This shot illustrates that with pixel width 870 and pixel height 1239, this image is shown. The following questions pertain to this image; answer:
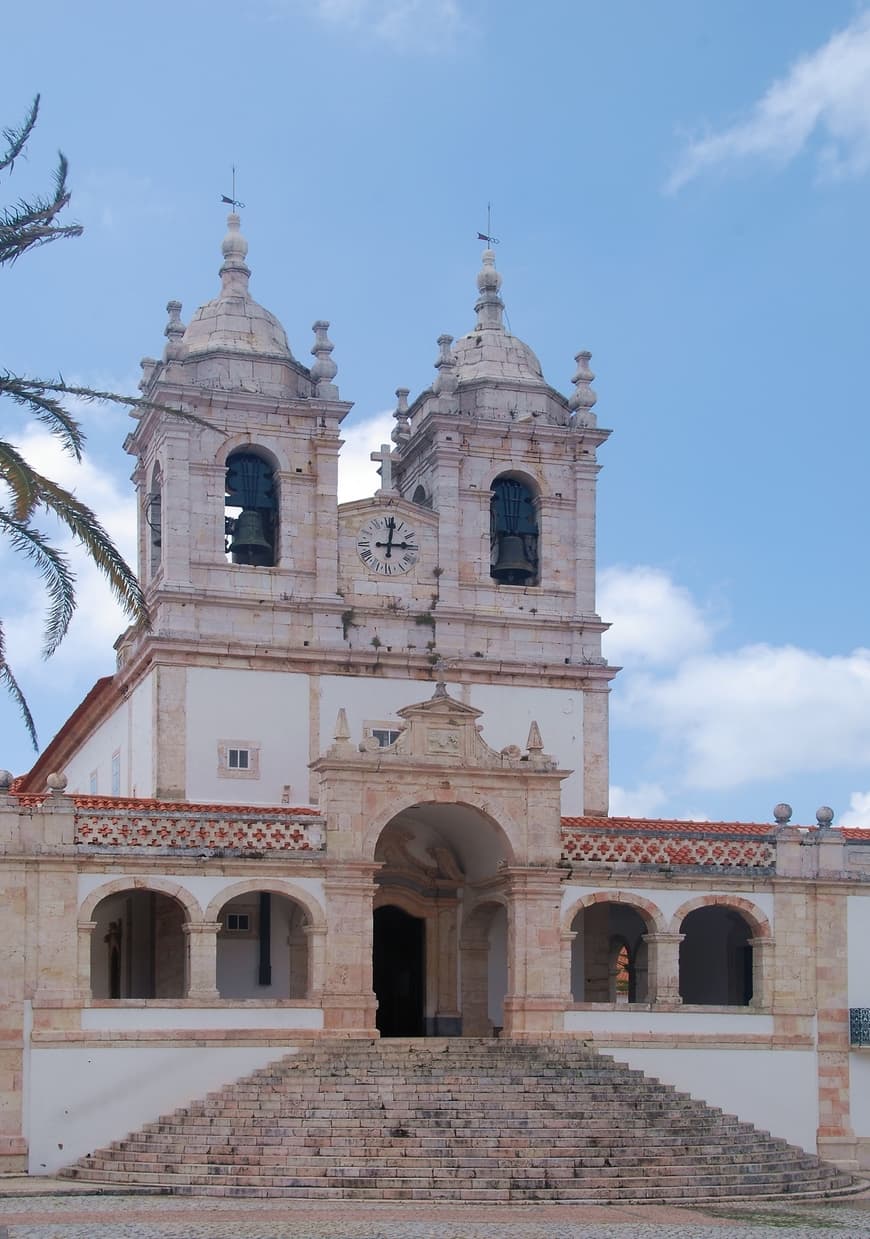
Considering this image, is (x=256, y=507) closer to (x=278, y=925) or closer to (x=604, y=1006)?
(x=278, y=925)

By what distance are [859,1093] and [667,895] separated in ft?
15.0

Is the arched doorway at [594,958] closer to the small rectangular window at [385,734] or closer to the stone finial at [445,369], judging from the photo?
the small rectangular window at [385,734]

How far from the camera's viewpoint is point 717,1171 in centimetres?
2761

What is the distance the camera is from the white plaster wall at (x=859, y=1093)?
108 feet

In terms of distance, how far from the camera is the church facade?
30094 millimetres

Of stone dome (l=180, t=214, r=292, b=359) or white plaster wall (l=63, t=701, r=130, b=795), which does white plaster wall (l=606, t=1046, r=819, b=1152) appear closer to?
white plaster wall (l=63, t=701, r=130, b=795)

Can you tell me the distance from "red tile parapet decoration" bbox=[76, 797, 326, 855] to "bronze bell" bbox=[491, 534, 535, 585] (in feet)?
26.8

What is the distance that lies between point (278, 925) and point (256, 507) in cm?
805

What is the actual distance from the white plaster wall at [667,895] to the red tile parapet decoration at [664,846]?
404 millimetres

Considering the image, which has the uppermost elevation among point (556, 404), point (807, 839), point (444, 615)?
point (556, 404)

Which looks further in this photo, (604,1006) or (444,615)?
(444,615)

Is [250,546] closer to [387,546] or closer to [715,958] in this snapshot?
[387,546]

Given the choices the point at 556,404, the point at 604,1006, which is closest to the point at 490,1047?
the point at 604,1006

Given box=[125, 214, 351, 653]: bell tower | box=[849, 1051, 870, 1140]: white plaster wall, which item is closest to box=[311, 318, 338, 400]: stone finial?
box=[125, 214, 351, 653]: bell tower
